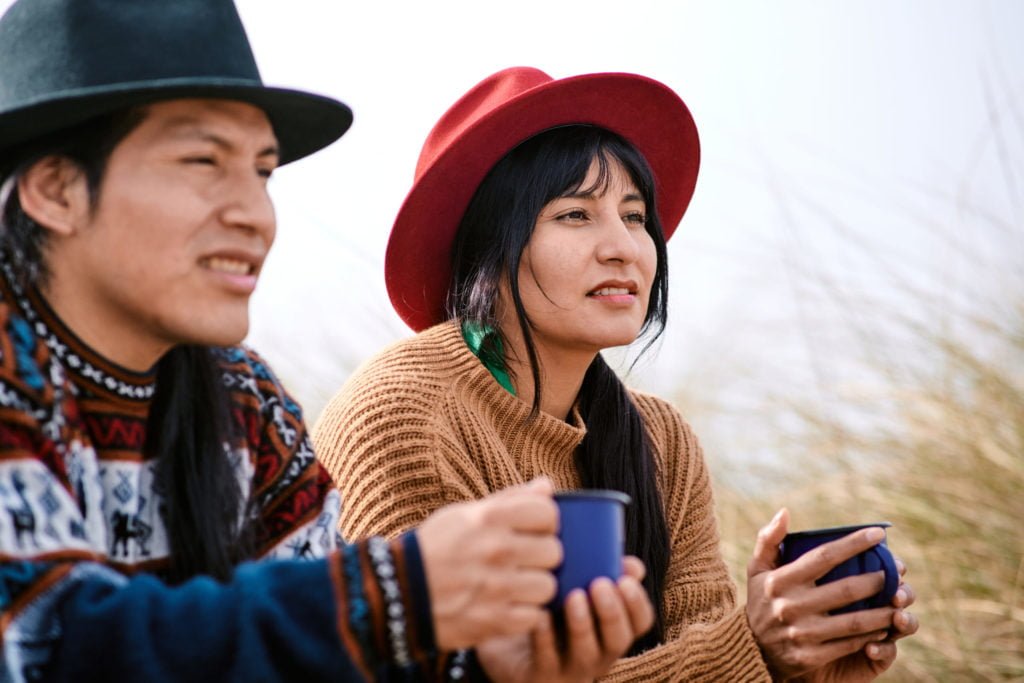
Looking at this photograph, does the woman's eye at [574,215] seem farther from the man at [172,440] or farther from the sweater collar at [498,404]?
the man at [172,440]

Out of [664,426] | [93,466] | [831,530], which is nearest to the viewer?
[93,466]

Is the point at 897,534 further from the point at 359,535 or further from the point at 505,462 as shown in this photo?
the point at 359,535

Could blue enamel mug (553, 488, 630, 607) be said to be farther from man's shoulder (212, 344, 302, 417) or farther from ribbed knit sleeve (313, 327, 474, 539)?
ribbed knit sleeve (313, 327, 474, 539)

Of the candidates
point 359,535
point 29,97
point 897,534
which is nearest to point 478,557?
point 29,97

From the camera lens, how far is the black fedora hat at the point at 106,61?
2035 mm

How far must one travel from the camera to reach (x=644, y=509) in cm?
355

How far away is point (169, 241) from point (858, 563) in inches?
66.0

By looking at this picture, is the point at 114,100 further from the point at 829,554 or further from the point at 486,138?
the point at 829,554

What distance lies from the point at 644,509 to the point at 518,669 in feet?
4.66

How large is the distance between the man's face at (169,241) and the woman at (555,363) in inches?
44.1

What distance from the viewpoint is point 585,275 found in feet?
11.2

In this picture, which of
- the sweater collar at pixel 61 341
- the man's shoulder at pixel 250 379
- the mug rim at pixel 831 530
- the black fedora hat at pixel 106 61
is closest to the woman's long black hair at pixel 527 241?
the mug rim at pixel 831 530

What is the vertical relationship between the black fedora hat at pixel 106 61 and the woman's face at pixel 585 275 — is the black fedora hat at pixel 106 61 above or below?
above

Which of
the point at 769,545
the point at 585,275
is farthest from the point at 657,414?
the point at 769,545
